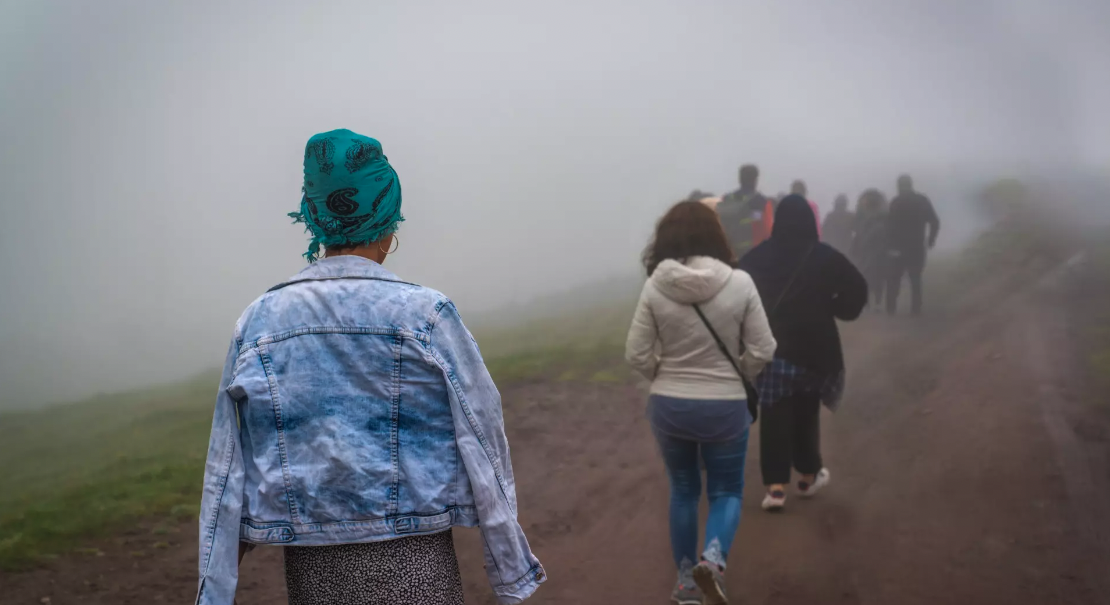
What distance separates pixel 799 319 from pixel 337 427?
3497 mm

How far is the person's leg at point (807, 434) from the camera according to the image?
197 inches

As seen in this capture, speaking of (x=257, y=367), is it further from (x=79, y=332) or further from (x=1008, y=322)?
(x=1008, y=322)

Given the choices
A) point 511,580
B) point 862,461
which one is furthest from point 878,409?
point 511,580

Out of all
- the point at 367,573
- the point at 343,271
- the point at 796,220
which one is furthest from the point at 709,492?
the point at 343,271

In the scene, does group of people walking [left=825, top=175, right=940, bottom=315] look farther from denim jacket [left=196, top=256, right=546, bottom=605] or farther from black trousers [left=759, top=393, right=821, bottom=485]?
denim jacket [left=196, top=256, right=546, bottom=605]

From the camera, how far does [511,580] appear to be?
1.98 m

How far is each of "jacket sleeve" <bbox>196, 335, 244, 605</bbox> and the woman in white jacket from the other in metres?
2.33

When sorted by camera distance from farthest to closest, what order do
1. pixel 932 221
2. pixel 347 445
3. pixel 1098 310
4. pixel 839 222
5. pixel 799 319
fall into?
pixel 839 222, pixel 932 221, pixel 1098 310, pixel 799 319, pixel 347 445

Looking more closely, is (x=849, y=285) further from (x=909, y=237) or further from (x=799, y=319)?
(x=909, y=237)

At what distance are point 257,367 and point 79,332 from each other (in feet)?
16.0

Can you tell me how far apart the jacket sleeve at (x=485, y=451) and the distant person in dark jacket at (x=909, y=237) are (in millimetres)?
5761

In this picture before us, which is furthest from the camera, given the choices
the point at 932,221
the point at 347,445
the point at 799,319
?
the point at 932,221

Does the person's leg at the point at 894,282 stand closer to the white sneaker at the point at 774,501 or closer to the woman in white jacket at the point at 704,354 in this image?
the white sneaker at the point at 774,501

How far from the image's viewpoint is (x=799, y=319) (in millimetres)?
4844
